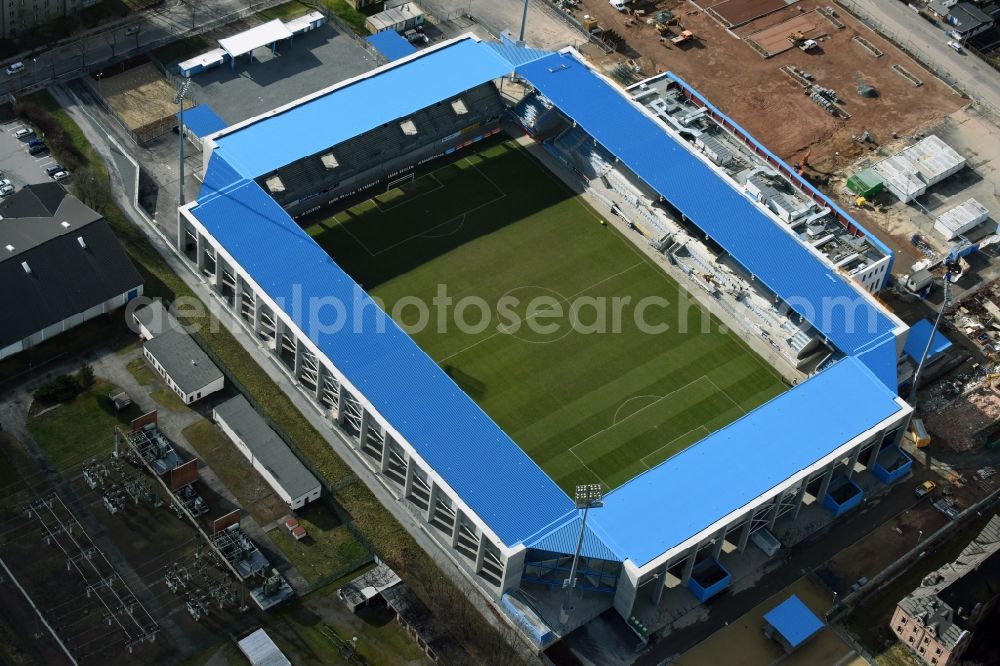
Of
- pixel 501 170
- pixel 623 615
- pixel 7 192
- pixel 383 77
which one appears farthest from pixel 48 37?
pixel 623 615

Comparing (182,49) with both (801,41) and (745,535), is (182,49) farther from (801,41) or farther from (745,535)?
(745,535)

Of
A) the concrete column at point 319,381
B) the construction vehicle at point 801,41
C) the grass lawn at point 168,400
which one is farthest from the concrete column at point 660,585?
the construction vehicle at point 801,41

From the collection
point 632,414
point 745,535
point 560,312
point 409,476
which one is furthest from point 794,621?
point 560,312

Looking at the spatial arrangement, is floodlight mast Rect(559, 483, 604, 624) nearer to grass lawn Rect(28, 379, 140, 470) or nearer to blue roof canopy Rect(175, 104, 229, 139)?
grass lawn Rect(28, 379, 140, 470)

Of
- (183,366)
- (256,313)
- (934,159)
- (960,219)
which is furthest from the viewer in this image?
(934,159)

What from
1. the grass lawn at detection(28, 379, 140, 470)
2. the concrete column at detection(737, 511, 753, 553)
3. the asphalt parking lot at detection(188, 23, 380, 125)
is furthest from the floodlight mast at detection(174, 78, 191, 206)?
the concrete column at detection(737, 511, 753, 553)
